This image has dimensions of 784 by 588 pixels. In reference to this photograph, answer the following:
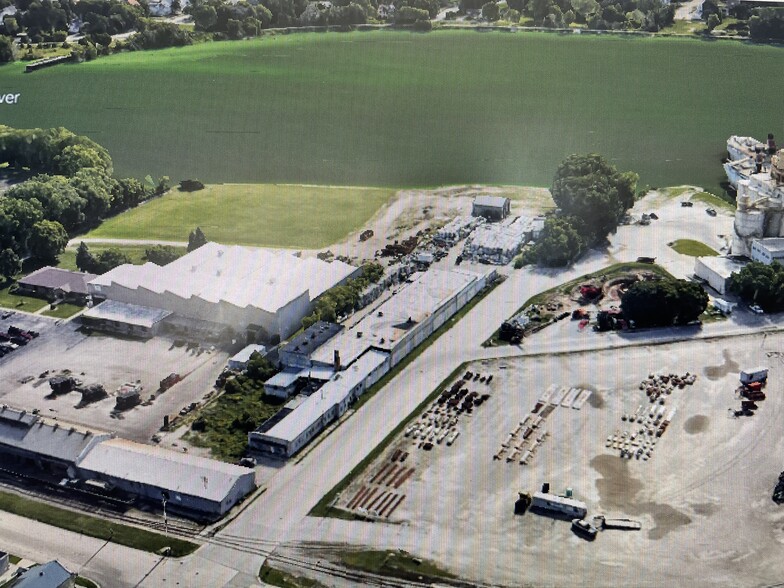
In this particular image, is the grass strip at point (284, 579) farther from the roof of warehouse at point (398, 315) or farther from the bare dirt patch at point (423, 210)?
the bare dirt patch at point (423, 210)

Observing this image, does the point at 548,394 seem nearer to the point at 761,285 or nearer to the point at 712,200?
the point at 761,285

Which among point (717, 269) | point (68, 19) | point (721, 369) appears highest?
point (68, 19)

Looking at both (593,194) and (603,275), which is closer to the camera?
(603,275)

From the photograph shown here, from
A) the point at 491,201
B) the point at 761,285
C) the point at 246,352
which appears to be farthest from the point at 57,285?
the point at 761,285

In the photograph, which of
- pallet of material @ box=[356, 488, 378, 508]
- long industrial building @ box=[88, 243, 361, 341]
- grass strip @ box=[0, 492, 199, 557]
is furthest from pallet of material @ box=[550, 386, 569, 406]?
grass strip @ box=[0, 492, 199, 557]

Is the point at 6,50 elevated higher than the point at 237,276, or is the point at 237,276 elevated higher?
the point at 6,50

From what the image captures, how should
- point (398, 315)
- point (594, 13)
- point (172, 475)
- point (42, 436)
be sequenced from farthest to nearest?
point (594, 13)
point (398, 315)
point (42, 436)
point (172, 475)

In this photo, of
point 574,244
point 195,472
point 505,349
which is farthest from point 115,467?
point 574,244

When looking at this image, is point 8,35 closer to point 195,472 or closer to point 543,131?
point 543,131
